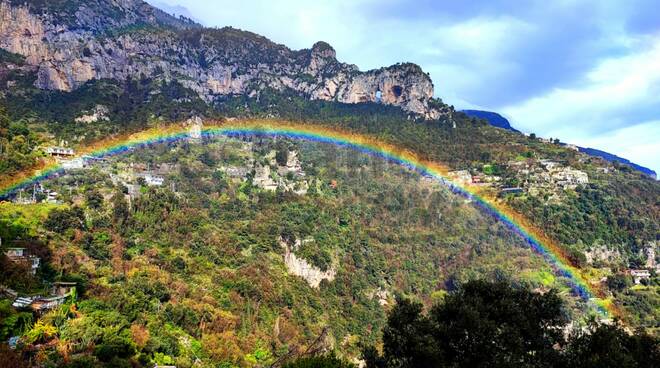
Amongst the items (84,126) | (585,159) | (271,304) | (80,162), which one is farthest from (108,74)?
(585,159)

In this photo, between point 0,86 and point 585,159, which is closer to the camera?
point 0,86

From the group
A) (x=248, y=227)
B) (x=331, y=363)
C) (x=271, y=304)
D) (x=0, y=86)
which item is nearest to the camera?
(x=331, y=363)

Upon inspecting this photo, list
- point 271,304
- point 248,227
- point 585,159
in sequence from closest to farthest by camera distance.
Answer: point 271,304 < point 248,227 < point 585,159

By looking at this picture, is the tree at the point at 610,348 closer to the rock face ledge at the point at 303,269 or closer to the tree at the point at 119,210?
the rock face ledge at the point at 303,269

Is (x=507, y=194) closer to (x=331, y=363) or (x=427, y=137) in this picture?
(x=427, y=137)

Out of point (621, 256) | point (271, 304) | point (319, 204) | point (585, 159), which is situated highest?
point (585, 159)

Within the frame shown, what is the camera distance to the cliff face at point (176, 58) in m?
91.4

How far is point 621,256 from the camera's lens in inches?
2370

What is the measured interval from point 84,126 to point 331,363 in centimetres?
6250

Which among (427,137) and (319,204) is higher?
(427,137)

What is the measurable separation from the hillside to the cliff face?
43 centimetres

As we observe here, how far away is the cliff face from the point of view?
9138cm

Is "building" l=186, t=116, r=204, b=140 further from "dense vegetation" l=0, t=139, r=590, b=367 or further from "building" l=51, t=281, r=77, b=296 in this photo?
"building" l=51, t=281, r=77, b=296

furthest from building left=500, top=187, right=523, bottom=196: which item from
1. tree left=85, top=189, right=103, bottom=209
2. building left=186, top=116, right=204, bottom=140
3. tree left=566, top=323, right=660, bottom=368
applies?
tree left=566, top=323, right=660, bottom=368
